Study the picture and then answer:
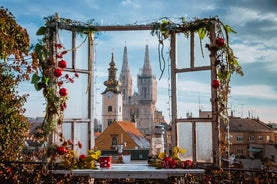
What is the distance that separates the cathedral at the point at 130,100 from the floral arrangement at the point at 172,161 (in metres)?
63.3

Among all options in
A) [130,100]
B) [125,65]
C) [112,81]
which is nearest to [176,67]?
[112,81]

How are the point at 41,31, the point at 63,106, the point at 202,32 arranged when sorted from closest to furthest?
the point at 63,106
the point at 41,31
the point at 202,32

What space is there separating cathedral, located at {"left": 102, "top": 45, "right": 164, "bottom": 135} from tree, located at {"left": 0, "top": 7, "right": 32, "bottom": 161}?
2387 inches

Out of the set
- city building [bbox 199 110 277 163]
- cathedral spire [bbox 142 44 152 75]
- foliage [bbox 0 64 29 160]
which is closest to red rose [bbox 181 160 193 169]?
foliage [bbox 0 64 29 160]

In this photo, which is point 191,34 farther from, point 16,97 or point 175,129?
point 16,97

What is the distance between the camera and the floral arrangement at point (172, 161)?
540 centimetres

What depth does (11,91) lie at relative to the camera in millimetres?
7902

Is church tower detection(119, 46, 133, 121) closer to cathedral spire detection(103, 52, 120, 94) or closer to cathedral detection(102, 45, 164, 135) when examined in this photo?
cathedral detection(102, 45, 164, 135)

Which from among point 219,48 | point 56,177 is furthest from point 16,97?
point 219,48

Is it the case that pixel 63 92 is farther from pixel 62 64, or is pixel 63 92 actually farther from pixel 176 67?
pixel 176 67

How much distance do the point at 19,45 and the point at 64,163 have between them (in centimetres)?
383

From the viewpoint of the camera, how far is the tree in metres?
7.61

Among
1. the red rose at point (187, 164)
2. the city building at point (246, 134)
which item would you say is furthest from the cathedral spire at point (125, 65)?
the red rose at point (187, 164)

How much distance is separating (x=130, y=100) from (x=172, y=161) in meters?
A: 126
